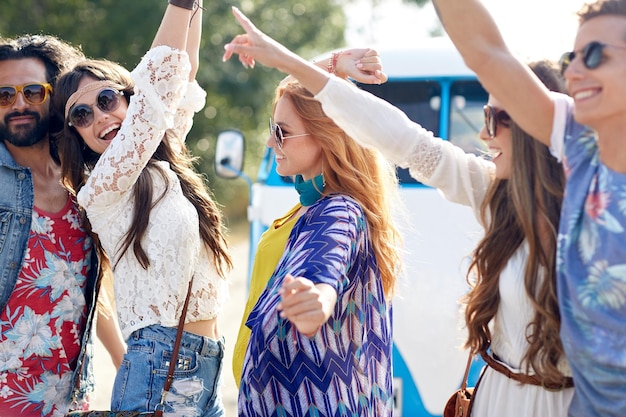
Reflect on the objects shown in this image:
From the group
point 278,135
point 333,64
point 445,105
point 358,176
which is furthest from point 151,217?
point 445,105

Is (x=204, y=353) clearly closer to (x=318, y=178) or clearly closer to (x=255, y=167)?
(x=318, y=178)

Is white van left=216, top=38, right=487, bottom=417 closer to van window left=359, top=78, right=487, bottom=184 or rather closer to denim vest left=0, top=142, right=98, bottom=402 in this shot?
van window left=359, top=78, right=487, bottom=184

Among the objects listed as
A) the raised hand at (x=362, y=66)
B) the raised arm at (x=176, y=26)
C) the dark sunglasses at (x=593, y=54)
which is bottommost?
the dark sunglasses at (x=593, y=54)

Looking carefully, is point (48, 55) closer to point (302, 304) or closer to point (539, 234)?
point (302, 304)

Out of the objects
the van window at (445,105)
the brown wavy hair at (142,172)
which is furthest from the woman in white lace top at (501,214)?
the van window at (445,105)

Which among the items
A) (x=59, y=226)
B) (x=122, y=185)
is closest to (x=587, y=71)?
(x=122, y=185)

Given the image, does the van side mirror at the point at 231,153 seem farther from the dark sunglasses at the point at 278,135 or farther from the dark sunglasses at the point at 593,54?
the dark sunglasses at the point at 593,54

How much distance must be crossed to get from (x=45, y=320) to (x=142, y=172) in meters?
0.70

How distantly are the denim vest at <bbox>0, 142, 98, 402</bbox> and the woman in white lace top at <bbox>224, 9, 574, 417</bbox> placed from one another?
124 cm

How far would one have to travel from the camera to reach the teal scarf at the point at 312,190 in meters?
2.68

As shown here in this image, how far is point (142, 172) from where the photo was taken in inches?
116

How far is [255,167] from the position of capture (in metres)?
24.8

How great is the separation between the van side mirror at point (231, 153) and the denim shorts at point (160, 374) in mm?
2594

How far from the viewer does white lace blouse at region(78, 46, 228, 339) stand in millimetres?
2803
